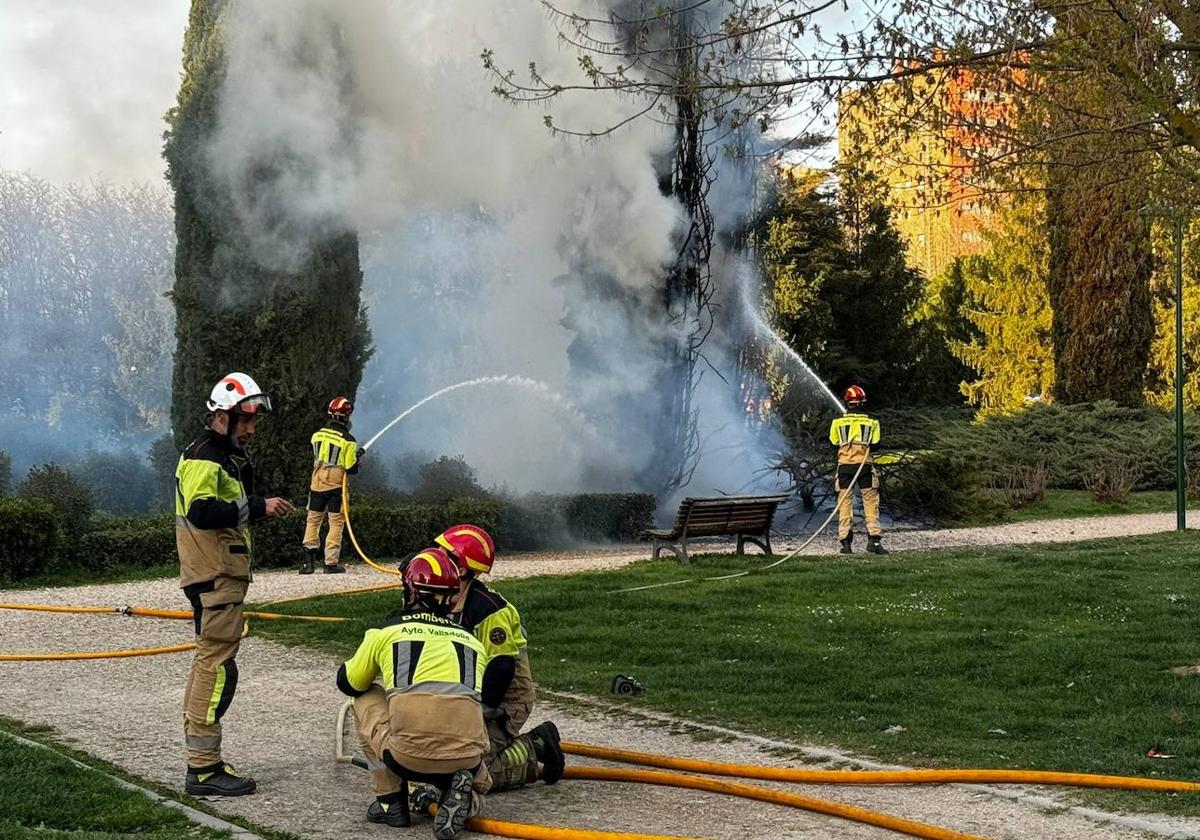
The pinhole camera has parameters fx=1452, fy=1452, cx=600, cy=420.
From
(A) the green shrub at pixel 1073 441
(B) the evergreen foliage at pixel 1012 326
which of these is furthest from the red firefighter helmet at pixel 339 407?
(B) the evergreen foliage at pixel 1012 326

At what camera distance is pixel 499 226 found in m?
28.3

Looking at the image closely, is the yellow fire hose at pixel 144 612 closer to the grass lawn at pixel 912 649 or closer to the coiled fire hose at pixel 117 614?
the coiled fire hose at pixel 117 614

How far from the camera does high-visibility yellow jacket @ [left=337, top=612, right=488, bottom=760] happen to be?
5.82 m

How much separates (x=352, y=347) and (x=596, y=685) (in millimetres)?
11082

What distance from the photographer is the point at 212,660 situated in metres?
6.64

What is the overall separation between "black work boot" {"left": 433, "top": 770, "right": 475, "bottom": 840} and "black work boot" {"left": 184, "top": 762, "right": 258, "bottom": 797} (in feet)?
3.61

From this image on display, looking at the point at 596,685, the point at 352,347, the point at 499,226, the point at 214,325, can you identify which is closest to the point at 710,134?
the point at 499,226

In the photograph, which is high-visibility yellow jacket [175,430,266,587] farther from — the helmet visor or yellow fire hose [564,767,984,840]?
yellow fire hose [564,767,984,840]

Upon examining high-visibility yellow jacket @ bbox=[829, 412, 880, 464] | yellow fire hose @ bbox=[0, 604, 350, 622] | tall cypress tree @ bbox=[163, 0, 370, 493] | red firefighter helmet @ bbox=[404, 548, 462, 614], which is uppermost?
tall cypress tree @ bbox=[163, 0, 370, 493]

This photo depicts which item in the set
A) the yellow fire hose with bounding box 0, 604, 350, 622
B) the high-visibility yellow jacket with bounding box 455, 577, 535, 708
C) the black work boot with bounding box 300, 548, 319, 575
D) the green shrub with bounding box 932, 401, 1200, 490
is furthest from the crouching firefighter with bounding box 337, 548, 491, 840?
the green shrub with bounding box 932, 401, 1200, 490

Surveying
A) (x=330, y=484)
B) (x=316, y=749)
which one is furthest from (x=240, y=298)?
(x=316, y=749)

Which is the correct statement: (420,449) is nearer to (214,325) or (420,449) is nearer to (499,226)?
(499,226)

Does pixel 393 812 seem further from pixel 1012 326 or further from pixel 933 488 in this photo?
pixel 1012 326

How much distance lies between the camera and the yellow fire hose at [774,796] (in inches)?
225
